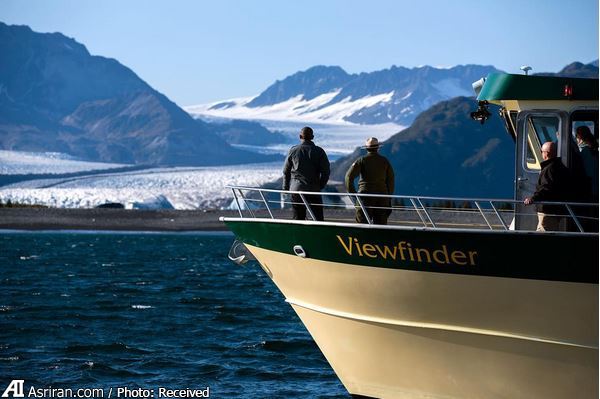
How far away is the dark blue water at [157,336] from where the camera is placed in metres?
18.0

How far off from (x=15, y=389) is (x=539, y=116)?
836cm

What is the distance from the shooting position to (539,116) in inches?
586

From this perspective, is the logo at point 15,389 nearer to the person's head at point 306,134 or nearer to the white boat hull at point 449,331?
the white boat hull at point 449,331

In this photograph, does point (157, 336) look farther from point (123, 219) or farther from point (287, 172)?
point (123, 219)

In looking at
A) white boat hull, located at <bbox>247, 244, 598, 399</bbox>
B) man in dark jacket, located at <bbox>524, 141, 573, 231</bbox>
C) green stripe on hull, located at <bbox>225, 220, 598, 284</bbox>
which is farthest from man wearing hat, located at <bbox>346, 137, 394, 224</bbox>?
man in dark jacket, located at <bbox>524, 141, 573, 231</bbox>

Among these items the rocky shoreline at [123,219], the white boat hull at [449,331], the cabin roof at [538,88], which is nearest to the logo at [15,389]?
the white boat hull at [449,331]

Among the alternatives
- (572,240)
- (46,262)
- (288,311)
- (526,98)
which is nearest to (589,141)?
(526,98)

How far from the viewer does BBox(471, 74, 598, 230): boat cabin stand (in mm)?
14453

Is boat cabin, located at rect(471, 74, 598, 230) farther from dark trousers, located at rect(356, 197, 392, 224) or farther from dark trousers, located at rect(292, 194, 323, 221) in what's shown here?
dark trousers, located at rect(292, 194, 323, 221)

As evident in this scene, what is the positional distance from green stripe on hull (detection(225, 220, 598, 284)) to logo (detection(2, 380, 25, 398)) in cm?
478

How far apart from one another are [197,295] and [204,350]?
38.0 feet

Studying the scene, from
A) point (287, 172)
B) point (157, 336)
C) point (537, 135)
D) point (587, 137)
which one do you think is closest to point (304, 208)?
point (287, 172)

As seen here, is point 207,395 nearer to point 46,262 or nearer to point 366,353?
point 366,353

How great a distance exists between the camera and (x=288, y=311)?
28141 mm
